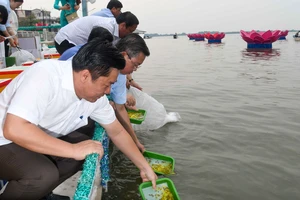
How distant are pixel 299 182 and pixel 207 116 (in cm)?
242

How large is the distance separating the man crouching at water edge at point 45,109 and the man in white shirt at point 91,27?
1.68m

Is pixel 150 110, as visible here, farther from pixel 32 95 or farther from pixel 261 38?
pixel 261 38

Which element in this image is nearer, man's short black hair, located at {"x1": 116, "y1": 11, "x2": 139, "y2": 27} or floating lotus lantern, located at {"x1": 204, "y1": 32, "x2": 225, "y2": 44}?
man's short black hair, located at {"x1": 116, "y1": 11, "x2": 139, "y2": 27}

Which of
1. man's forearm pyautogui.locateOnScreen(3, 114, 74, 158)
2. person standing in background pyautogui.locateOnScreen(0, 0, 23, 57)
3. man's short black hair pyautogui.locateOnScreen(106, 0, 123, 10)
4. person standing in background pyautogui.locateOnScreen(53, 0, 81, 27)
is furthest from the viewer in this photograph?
person standing in background pyautogui.locateOnScreen(53, 0, 81, 27)

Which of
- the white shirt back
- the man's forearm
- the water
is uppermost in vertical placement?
the white shirt back

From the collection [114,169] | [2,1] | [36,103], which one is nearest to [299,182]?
[114,169]

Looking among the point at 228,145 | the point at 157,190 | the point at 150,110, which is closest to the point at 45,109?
the point at 157,190

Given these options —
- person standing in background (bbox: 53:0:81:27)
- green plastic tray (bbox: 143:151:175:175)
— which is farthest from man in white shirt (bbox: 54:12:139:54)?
person standing in background (bbox: 53:0:81:27)

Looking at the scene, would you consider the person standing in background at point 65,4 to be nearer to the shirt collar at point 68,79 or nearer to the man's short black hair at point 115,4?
the man's short black hair at point 115,4

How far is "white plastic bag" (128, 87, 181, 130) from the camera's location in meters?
4.14

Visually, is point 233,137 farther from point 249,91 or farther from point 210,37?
point 210,37

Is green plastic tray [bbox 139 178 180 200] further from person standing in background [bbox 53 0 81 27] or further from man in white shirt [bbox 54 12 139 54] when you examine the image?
person standing in background [bbox 53 0 81 27]

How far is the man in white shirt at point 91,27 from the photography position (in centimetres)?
322

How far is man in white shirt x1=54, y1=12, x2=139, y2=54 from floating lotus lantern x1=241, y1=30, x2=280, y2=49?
22.0 m
